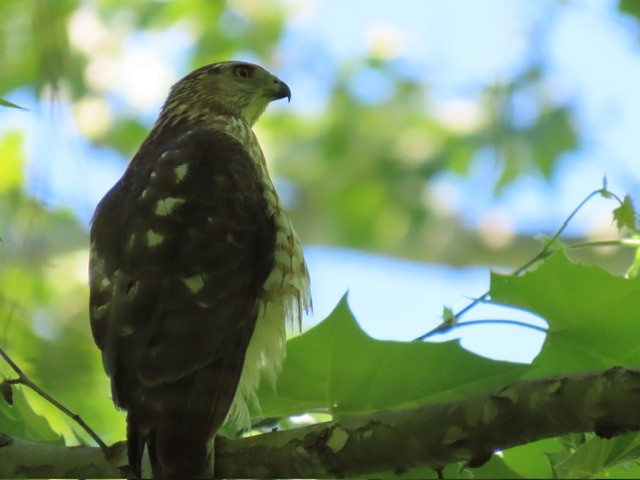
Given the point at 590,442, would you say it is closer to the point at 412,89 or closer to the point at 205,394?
the point at 205,394

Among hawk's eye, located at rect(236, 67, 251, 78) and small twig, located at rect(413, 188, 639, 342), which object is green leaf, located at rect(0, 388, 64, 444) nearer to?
small twig, located at rect(413, 188, 639, 342)

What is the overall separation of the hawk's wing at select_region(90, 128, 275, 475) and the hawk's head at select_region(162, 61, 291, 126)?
3.61ft

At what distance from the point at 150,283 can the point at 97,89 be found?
885 centimetres

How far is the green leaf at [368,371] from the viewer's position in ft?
7.84

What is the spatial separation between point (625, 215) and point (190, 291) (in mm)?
1231

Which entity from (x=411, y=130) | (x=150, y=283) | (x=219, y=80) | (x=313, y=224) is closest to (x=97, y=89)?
(x=313, y=224)

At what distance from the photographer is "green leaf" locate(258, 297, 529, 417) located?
239 cm

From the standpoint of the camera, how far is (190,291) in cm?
300

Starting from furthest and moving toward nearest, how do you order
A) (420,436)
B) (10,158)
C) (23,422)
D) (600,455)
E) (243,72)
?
1. (10,158)
2. (243,72)
3. (23,422)
4. (600,455)
5. (420,436)

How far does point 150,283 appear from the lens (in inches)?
119

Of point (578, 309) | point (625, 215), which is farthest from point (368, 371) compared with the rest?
point (625, 215)

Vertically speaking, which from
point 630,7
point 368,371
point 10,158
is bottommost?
point 368,371

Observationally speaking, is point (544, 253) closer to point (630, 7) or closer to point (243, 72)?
point (243, 72)

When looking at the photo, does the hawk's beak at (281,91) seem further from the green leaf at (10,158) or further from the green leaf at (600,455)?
the green leaf at (600,455)
